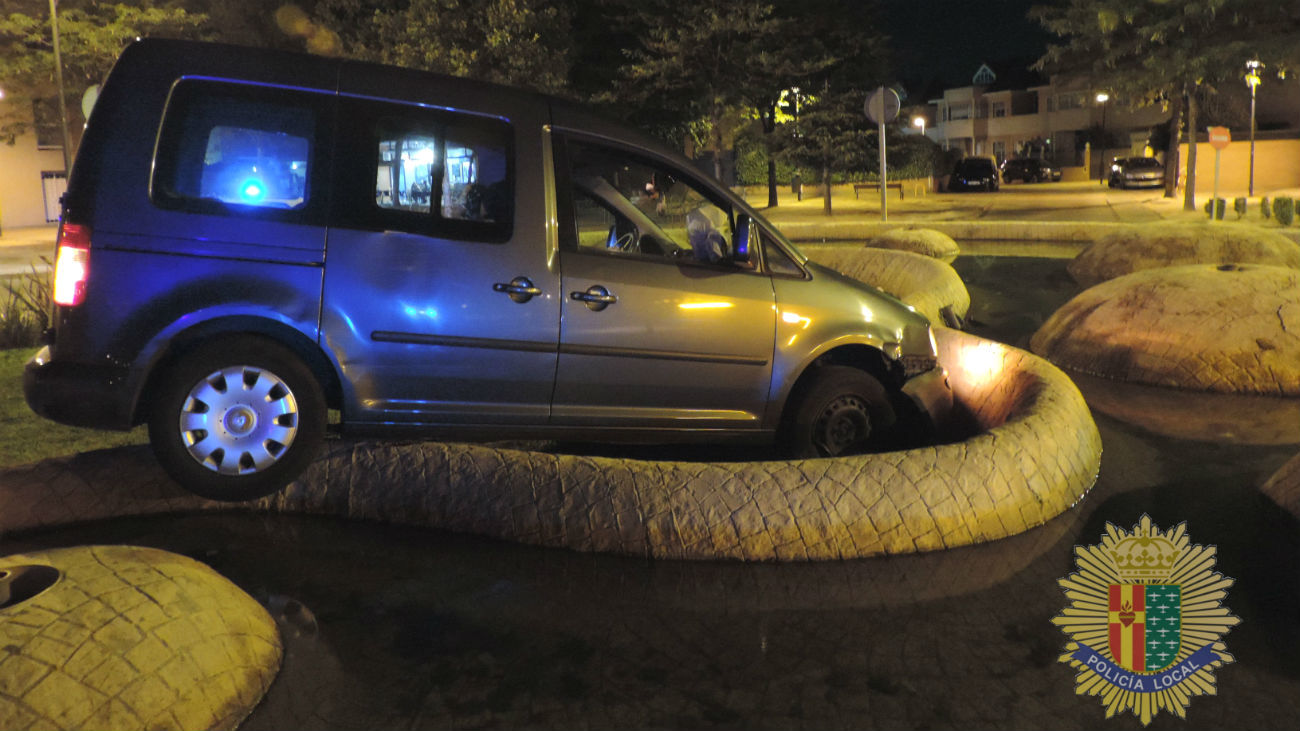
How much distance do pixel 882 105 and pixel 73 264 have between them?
17.2 meters

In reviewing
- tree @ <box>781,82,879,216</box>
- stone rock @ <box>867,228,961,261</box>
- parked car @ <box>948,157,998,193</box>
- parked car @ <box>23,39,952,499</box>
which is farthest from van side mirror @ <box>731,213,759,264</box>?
parked car @ <box>948,157,998,193</box>

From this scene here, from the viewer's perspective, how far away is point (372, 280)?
16.0ft

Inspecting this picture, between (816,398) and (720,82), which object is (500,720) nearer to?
(816,398)

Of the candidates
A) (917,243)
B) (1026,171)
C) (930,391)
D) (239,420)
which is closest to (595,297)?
(239,420)

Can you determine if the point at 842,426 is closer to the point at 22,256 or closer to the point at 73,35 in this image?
the point at 22,256

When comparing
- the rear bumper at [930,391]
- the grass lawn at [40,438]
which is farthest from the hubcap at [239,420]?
the rear bumper at [930,391]

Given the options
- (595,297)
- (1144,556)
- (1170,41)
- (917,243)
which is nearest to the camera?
(1144,556)

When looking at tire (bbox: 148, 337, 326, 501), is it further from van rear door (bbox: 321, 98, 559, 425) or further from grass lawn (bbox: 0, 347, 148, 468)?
grass lawn (bbox: 0, 347, 148, 468)

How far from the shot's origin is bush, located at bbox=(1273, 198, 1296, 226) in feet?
73.5

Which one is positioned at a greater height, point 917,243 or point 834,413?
point 917,243

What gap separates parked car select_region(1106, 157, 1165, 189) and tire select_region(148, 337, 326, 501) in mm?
44717

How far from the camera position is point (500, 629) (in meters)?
4.14

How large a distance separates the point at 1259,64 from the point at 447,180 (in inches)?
1145

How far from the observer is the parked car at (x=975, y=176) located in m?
46.9
